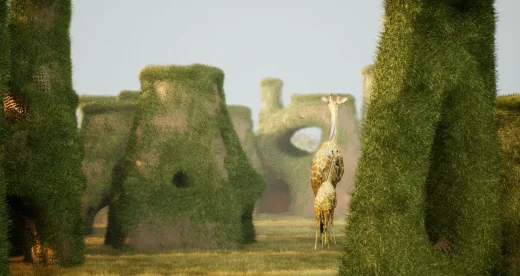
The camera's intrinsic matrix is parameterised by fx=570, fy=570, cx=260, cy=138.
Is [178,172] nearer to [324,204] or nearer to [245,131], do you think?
[324,204]

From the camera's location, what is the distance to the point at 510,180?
21.9 feet

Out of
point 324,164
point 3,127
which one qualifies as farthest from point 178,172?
point 3,127

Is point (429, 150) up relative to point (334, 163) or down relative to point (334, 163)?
up

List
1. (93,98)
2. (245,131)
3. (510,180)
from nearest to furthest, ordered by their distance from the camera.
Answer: (510,180), (93,98), (245,131)

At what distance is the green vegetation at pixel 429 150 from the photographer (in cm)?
565

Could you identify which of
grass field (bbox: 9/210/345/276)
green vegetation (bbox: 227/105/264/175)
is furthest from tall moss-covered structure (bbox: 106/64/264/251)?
green vegetation (bbox: 227/105/264/175)

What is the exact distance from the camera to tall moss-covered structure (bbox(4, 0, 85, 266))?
32.0 feet

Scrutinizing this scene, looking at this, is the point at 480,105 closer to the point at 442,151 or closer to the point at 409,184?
the point at 442,151

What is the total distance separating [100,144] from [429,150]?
39.1 feet

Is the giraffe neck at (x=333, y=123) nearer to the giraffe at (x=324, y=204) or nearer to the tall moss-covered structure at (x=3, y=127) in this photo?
the giraffe at (x=324, y=204)

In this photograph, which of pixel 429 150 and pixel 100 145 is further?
pixel 100 145

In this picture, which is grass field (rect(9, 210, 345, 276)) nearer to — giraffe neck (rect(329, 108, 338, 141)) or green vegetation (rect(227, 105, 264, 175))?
giraffe neck (rect(329, 108, 338, 141))

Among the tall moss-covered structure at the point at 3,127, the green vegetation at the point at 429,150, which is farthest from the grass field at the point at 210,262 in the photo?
the tall moss-covered structure at the point at 3,127

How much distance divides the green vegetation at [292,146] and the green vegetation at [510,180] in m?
17.0
